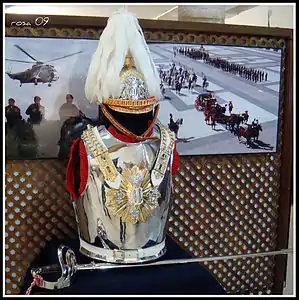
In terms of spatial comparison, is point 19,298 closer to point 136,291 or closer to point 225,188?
point 136,291

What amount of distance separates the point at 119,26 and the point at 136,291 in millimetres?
814

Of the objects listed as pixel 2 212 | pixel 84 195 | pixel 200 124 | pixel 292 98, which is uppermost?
pixel 292 98

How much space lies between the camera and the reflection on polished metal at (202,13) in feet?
5.81

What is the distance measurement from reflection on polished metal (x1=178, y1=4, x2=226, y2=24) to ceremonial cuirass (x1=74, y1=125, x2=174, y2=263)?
2.06 ft

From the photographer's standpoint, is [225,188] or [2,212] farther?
[225,188]

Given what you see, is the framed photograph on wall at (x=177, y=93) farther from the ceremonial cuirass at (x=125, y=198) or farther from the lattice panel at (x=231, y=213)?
the ceremonial cuirass at (x=125, y=198)

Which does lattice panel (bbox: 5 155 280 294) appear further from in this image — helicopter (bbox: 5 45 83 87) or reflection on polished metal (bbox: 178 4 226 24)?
reflection on polished metal (bbox: 178 4 226 24)

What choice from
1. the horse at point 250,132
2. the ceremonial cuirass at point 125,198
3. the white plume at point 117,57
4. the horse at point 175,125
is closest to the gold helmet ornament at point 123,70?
the white plume at point 117,57

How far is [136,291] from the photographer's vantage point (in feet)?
4.31

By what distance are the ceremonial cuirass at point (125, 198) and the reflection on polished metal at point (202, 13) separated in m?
0.63

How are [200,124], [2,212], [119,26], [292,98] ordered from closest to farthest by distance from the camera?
[119,26] < [2,212] < [200,124] < [292,98]

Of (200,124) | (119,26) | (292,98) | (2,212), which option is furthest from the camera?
(292,98)

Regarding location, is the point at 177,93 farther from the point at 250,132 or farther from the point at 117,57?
the point at 117,57

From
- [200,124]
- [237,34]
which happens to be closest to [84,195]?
[200,124]
